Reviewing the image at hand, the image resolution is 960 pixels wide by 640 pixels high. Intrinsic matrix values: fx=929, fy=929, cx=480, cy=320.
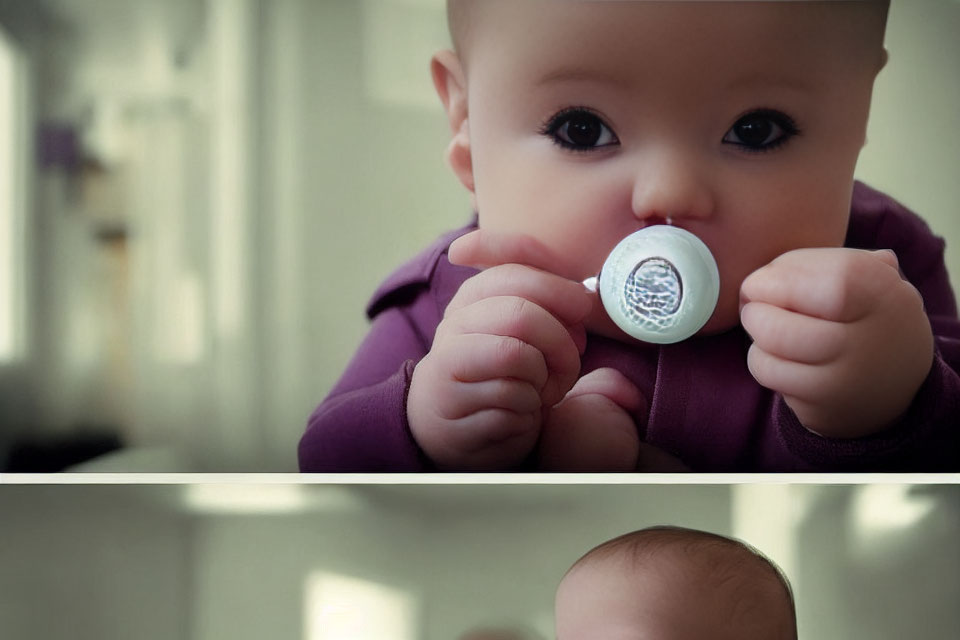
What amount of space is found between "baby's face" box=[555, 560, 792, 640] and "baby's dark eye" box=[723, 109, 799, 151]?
0.28 meters

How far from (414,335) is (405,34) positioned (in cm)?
21

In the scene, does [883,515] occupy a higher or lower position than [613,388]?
lower

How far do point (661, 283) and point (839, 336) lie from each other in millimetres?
111

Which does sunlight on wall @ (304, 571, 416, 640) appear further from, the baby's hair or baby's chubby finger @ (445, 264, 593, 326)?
the baby's hair

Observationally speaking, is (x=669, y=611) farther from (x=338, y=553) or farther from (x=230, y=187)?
(x=230, y=187)

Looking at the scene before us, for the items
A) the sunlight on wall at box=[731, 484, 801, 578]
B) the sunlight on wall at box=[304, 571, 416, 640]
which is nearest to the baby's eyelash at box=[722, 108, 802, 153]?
the sunlight on wall at box=[731, 484, 801, 578]

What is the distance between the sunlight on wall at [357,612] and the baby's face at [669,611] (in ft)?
0.42

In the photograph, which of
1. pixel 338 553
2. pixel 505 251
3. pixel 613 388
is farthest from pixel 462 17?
pixel 338 553

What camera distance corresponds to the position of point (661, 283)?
1.93 ft

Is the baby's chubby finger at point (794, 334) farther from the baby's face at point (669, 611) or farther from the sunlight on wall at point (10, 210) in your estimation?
the sunlight on wall at point (10, 210)

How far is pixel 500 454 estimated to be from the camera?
61 centimetres

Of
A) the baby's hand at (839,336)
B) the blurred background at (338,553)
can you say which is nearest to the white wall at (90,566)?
the blurred background at (338,553)

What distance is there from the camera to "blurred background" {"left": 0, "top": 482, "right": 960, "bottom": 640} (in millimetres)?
659

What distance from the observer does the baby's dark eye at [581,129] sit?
23.7 inches
